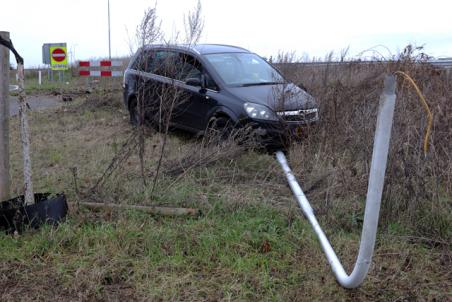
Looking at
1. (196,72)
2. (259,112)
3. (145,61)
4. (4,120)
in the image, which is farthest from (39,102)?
(4,120)

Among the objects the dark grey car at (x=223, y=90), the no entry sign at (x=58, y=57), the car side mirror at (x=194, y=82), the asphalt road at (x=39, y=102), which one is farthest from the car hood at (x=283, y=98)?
the no entry sign at (x=58, y=57)

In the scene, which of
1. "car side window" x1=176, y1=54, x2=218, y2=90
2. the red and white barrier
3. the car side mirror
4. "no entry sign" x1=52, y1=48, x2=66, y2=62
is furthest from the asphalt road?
the car side mirror

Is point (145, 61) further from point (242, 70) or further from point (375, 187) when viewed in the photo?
point (375, 187)

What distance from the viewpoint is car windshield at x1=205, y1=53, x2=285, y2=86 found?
7211 millimetres

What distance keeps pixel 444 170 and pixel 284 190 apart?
1.62 m

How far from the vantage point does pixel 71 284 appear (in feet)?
11.0

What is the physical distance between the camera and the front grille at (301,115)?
606cm

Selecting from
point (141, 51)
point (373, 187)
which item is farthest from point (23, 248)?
point (373, 187)

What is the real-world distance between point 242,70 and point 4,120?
4.18 metres

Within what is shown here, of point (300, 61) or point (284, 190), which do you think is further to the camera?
point (300, 61)

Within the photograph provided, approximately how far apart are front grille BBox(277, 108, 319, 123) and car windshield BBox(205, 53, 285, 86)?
29.5 inches

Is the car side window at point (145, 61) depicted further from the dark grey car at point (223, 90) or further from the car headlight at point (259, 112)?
the car headlight at point (259, 112)

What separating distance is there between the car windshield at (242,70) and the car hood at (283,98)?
0.36 m

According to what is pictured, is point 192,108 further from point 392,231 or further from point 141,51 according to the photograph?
point 392,231
